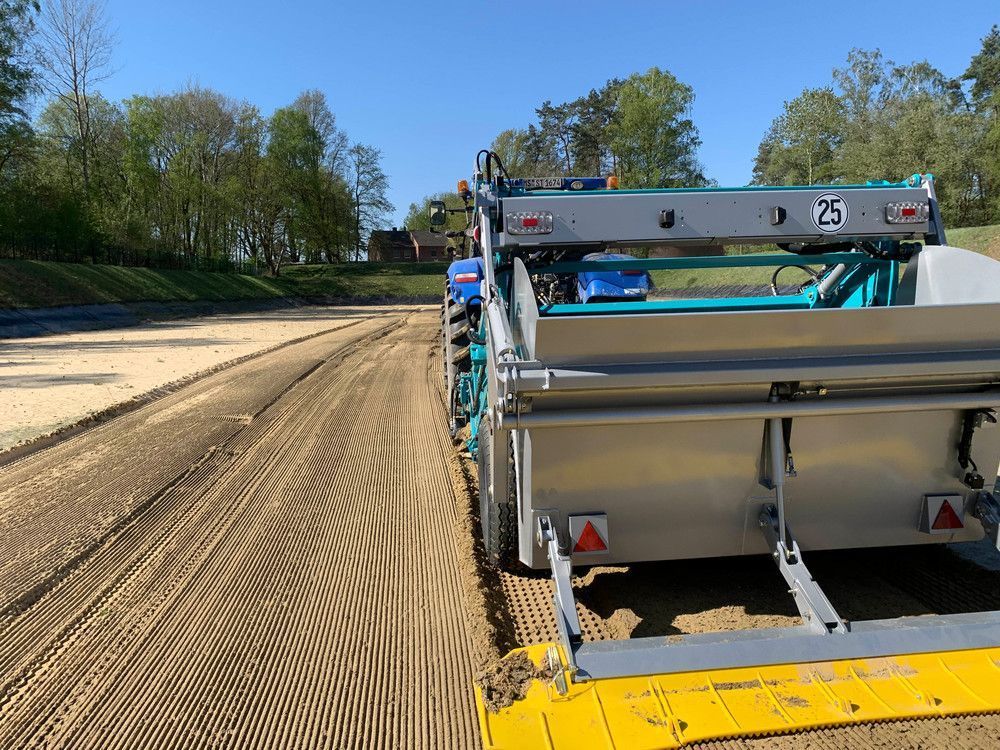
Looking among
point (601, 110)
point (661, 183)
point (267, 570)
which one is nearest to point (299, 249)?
point (601, 110)

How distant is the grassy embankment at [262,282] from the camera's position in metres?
21.8

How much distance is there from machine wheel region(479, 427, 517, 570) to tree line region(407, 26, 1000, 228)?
86.0 ft

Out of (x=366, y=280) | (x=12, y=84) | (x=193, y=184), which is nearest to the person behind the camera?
(x=12, y=84)

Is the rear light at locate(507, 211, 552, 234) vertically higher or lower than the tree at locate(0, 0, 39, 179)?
lower

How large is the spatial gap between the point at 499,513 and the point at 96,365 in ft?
37.1

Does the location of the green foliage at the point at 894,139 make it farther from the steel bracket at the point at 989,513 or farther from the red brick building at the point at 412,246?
the red brick building at the point at 412,246

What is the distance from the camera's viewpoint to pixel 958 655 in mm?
2352

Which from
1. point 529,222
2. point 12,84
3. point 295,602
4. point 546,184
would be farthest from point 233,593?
point 12,84

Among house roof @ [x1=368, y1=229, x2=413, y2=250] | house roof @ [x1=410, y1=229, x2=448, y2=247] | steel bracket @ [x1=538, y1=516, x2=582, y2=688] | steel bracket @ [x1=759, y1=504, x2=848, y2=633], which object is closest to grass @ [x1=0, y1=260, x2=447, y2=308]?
house roof @ [x1=368, y1=229, x2=413, y2=250]

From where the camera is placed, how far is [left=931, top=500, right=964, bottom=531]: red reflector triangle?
113 inches

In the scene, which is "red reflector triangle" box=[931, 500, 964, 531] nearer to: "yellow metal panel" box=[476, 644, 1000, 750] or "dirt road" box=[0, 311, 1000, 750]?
"dirt road" box=[0, 311, 1000, 750]

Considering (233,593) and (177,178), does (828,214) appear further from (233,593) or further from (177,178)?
(177,178)

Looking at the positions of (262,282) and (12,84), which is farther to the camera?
(262,282)

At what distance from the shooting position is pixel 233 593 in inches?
136
